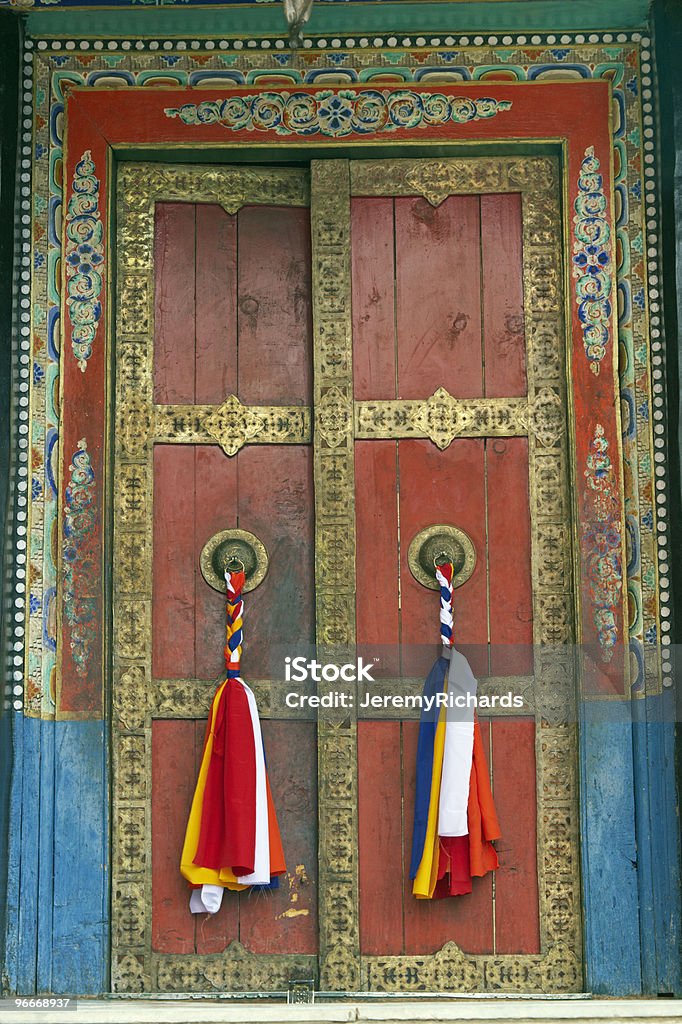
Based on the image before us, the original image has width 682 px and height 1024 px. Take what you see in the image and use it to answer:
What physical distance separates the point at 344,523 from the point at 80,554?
960mm

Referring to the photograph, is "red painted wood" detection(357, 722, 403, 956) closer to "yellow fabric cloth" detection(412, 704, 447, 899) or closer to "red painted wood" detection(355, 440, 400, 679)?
"yellow fabric cloth" detection(412, 704, 447, 899)

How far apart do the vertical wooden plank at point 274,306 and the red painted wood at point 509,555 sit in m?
0.77

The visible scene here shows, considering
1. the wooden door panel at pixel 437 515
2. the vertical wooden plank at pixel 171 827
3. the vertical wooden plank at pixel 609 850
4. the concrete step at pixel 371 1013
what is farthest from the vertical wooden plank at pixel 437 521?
the concrete step at pixel 371 1013

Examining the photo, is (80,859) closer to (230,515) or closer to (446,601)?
(230,515)

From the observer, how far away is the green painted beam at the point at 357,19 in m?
4.82

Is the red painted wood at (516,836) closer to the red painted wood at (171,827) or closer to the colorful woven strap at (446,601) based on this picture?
the colorful woven strap at (446,601)

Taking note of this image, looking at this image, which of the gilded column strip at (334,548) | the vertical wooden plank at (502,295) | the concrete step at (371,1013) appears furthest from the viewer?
the vertical wooden plank at (502,295)

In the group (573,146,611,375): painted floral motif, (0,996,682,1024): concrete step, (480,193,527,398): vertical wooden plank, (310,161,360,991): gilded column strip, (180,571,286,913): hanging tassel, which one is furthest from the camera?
(480,193,527,398): vertical wooden plank

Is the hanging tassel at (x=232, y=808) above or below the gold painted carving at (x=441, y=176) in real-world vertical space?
below

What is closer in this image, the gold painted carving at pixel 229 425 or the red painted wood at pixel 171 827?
the red painted wood at pixel 171 827

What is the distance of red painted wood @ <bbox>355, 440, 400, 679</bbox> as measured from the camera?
4855 millimetres

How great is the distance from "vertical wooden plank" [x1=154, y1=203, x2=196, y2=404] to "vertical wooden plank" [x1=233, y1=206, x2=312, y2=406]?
7.5 inches

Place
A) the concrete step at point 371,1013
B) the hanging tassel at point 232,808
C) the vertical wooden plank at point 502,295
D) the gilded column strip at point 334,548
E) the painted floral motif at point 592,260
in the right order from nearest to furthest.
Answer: the concrete step at point 371,1013 → the hanging tassel at point 232,808 → the gilded column strip at point 334,548 → the painted floral motif at point 592,260 → the vertical wooden plank at point 502,295

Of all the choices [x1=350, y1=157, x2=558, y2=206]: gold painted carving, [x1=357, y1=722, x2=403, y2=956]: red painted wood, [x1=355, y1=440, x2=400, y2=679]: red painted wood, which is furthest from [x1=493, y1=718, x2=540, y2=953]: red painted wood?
[x1=350, y1=157, x2=558, y2=206]: gold painted carving
